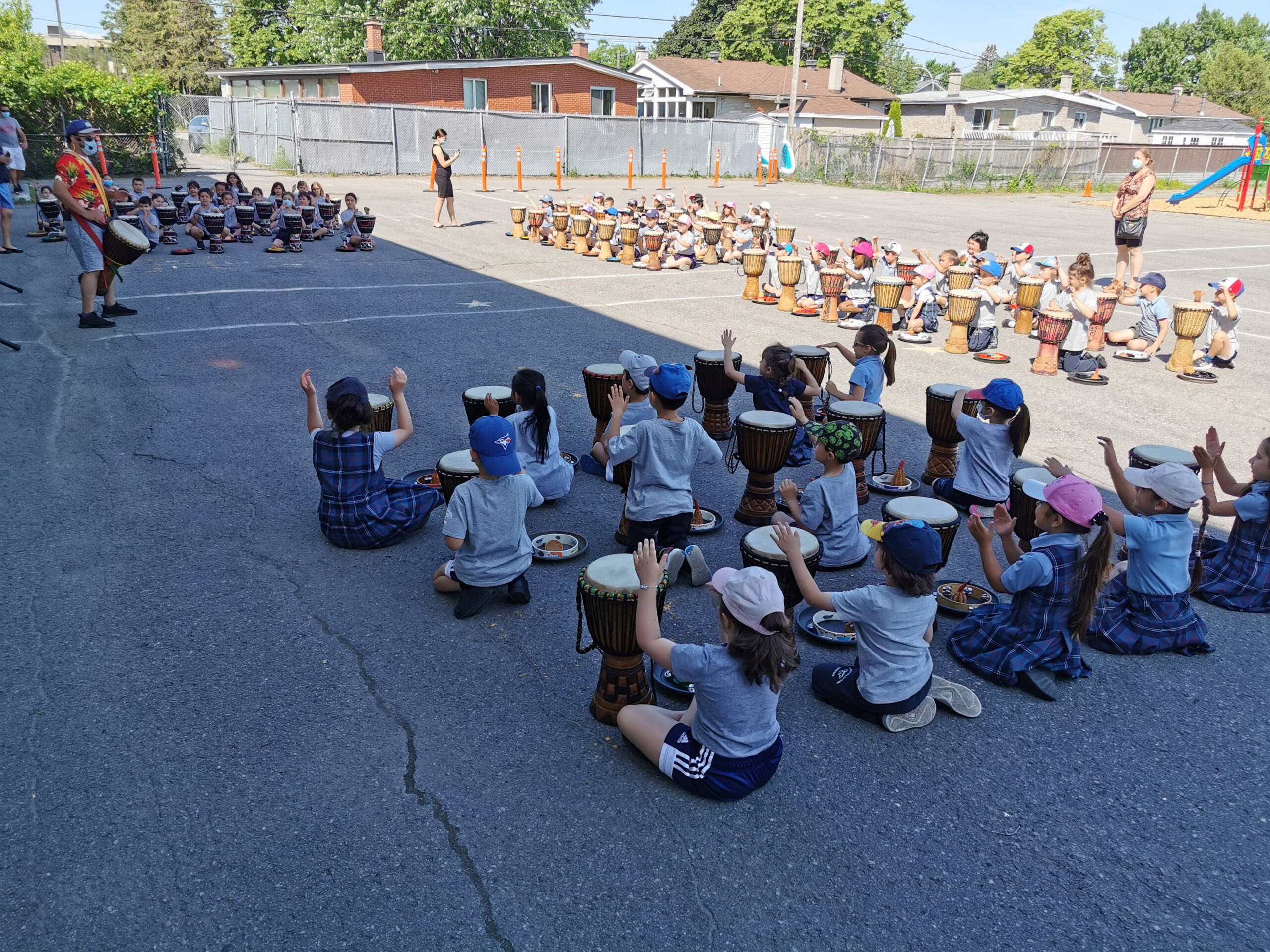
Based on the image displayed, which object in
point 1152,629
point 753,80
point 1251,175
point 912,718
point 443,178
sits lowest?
point 912,718

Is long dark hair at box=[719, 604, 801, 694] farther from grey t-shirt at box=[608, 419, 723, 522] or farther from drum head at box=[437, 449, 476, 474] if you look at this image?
drum head at box=[437, 449, 476, 474]

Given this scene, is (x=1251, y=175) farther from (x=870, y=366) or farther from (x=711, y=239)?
(x=870, y=366)

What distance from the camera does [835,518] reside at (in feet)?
18.0

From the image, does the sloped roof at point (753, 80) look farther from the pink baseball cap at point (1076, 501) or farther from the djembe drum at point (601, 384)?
the pink baseball cap at point (1076, 501)

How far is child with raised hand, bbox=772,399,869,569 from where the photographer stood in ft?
17.6

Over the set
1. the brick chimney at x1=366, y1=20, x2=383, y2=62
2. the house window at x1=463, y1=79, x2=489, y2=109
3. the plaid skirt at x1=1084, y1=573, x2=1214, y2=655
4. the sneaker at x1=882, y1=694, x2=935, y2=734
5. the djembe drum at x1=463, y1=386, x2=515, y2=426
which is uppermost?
the brick chimney at x1=366, y1=20, x2=383, y2=62

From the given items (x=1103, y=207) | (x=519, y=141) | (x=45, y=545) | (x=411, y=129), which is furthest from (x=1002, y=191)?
(x=45, y=545)

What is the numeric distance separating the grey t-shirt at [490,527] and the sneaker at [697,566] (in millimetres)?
973

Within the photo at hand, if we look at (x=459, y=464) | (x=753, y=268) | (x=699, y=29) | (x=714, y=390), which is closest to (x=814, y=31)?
(x=699, y=29)

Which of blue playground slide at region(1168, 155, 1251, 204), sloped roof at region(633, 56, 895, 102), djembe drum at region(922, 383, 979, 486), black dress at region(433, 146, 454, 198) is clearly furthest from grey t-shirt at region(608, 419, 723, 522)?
sloped roof at region(633, 56, 895, 102)

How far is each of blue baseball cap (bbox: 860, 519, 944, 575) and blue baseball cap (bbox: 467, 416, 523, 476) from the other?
196cm

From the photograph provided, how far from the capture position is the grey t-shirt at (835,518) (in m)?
5.42

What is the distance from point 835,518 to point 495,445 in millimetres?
2089

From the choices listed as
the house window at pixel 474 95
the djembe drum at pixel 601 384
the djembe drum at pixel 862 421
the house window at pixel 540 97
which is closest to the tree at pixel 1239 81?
the house window at pixel 540 97
